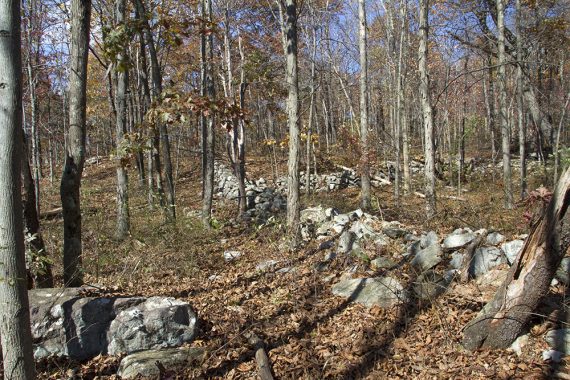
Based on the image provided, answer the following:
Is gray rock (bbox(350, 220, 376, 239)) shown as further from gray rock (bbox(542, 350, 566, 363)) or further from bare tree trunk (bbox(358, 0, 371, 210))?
bare tree trunk (bbox(358, 0, 371, 210))

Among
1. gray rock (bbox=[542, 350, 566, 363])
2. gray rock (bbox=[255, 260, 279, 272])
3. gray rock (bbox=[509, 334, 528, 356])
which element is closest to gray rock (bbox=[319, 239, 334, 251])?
gray rock (bbox=[255, 260, 279, 272])

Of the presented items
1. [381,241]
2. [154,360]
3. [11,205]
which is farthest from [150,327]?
[381,241]

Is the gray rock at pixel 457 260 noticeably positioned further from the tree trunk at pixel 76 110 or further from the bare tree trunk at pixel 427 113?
the tree trunk at pixel 76 110

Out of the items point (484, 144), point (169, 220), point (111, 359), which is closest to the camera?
point (111, 359)

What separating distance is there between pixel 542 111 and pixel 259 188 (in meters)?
12.4

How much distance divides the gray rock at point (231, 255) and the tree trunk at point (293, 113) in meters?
1.09

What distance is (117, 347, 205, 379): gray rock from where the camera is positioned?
3.56 meters

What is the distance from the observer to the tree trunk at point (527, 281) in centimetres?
303

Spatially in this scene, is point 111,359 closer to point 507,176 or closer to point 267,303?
point 267,303

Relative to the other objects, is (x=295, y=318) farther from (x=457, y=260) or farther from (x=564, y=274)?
(x=564, y=274)

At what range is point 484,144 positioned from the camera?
2670 cm

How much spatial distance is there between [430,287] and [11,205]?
4.03 m

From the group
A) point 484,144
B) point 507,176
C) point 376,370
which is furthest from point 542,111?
point 376,370

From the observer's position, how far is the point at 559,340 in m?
3.30
